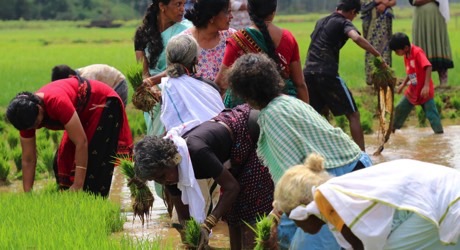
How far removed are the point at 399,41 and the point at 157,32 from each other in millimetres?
3599

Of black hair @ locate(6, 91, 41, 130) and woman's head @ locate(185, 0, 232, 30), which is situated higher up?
woman's head @ locate(185, 0, 232, 30)

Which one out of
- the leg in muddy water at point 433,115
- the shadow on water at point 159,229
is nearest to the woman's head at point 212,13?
the shadow on water at point 159,229

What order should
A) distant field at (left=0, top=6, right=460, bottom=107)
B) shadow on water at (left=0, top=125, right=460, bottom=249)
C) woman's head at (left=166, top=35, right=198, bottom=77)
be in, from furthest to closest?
distant field at (left=0, top=6, right=460, bottom=107) → shadow on water at (left=0, top=125, right=460, bottom=249) → woman's head at (left=166, top=35, right=198, bottom=77)

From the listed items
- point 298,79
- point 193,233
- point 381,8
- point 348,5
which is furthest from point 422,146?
point 193,233

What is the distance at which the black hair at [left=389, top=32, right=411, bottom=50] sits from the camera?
33.4ft

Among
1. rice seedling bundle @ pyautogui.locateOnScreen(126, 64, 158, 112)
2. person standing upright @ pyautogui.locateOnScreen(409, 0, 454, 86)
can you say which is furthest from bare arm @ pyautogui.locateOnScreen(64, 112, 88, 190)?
person standing upright @ pyautogui.locateOnScreen(409, 0, 454, 86)

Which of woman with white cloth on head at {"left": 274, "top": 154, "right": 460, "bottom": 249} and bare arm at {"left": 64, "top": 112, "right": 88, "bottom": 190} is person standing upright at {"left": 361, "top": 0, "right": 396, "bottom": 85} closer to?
bare arm at {"left": 64, "top": 112, "right": 88, "bottom": 190}

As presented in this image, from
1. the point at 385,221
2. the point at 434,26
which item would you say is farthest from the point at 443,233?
the point at 434,26

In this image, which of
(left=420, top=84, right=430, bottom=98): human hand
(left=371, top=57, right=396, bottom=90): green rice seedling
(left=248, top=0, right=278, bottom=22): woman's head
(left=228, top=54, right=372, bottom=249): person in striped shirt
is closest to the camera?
(left=228, top=54, right=372, bottom=249): person in striped shirt

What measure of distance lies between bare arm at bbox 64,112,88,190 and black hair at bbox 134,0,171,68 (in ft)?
2.77

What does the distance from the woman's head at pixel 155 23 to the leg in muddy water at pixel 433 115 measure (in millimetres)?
3970

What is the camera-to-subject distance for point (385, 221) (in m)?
4.35

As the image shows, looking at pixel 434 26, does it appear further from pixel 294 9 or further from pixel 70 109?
pixel 294 9

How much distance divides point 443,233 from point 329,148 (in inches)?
38.5
